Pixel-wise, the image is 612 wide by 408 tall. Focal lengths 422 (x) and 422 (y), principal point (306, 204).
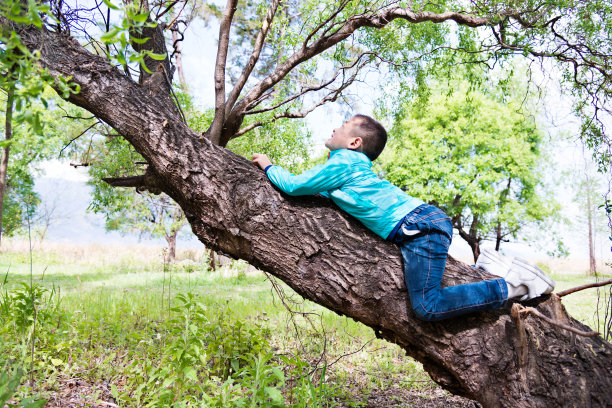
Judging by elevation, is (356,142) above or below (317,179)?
above

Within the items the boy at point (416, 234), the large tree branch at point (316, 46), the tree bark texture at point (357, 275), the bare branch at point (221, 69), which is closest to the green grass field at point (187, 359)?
the tree bark texture at point (357, 275)

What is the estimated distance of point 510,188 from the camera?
20.0 m

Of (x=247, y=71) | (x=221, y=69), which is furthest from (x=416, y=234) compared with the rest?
(x=247, y=71)

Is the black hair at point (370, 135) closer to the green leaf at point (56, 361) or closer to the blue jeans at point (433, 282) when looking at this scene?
the blue jeans at point (433, 282)

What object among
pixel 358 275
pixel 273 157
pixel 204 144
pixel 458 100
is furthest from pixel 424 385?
pixel 458 100

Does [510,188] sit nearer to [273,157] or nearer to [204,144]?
[273,157]

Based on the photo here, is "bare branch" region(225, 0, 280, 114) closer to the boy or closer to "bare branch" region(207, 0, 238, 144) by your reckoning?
"bare branch" region(207, 0, 238, 144)

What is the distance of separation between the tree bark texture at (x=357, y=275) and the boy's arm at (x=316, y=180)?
11cm

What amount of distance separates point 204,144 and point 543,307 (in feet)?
7.89

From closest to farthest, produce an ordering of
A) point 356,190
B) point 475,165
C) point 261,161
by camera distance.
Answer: point 356,190 → point 261,161 → point 475,165

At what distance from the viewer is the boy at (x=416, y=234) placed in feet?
7.78

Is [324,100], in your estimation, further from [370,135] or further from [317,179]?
[317,179]

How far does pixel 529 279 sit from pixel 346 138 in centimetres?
144

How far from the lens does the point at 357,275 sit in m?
2.50
